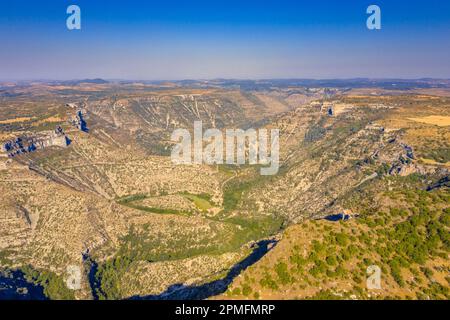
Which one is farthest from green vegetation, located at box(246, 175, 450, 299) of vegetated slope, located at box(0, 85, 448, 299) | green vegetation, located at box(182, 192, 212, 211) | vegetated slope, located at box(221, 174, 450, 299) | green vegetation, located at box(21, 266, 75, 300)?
green vegetation, located at box(182, 192, 212, 211)

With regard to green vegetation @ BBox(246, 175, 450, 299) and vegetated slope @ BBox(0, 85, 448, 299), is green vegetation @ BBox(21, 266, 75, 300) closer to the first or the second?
vegetated slope @ BBox(0, 85, 448, 299)

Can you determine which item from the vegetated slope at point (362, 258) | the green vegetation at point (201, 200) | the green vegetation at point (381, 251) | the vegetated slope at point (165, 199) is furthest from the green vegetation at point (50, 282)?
the green vegetation at point (381, 251)

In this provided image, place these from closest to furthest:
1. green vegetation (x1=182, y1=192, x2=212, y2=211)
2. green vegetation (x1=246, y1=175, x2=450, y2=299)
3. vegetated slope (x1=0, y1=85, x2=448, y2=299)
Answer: green vegetation (x1=246, y1=175, x2=450, y2=299) < vegetated slope (x1=0, y1=85, x2=448, y2=299) < green vegetation (x1=182, y1=192, x2=212, y2=211)

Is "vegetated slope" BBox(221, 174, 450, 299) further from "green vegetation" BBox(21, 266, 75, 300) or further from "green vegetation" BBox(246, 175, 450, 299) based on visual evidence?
"green vegetation" BBox(21, 266, 75, 300)

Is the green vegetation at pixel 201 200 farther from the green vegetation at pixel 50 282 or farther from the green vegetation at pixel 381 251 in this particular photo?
the green vegetation at pixel 381 251

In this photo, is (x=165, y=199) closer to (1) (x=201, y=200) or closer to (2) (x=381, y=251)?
(1) (x=201, y=200)

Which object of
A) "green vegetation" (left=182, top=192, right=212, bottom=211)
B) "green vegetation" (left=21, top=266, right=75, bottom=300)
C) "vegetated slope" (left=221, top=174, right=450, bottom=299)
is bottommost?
"green vegetation" (left=21, top=266, right=75, bottom=300)

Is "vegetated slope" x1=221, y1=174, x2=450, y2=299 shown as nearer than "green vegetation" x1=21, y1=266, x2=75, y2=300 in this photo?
Yes

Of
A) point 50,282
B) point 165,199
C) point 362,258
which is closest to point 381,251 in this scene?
point 362,258

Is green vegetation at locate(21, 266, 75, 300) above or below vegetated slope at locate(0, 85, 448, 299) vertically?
below

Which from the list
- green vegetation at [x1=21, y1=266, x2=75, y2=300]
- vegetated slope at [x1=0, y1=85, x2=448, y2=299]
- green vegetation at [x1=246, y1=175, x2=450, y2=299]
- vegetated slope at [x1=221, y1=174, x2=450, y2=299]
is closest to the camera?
vegetated slope at [x1=221, y1=174, x2=450, y2=299]

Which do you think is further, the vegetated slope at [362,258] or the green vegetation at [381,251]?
the green vegetation at [381,251]
